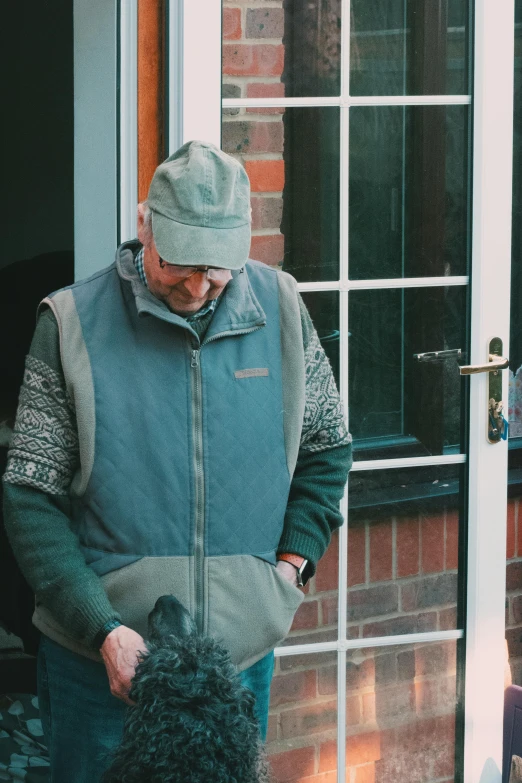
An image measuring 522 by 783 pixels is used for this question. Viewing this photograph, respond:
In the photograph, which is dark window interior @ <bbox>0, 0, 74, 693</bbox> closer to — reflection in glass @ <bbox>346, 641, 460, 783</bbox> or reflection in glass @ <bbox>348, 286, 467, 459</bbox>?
reflection in glass @ <bbox>348, 286, 467, 459</bbox>

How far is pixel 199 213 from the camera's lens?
6.37ft

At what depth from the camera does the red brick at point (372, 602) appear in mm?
2938

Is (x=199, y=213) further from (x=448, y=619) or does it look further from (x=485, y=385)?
(x=448, y=619)

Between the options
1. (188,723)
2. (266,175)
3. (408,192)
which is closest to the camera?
(188,723)

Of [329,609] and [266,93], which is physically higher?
[266,93]

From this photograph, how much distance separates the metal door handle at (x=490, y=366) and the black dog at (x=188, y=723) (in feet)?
4.52

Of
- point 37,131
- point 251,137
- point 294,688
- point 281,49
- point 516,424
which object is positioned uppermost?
point 37,131

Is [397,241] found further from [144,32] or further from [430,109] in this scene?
[144,32]

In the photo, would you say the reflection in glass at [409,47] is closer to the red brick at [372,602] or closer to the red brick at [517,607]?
the red brick at [372,602]

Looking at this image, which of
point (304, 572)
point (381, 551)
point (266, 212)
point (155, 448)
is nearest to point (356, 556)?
point (381, 551)

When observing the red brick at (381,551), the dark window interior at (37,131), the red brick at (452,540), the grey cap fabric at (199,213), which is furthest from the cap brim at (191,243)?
the dark window interior at (37,131)

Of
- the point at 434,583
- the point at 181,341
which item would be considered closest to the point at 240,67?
the point at 181,341

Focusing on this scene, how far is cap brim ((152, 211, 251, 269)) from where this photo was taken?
6.35 ft

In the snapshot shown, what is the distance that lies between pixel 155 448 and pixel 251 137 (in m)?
0.99
